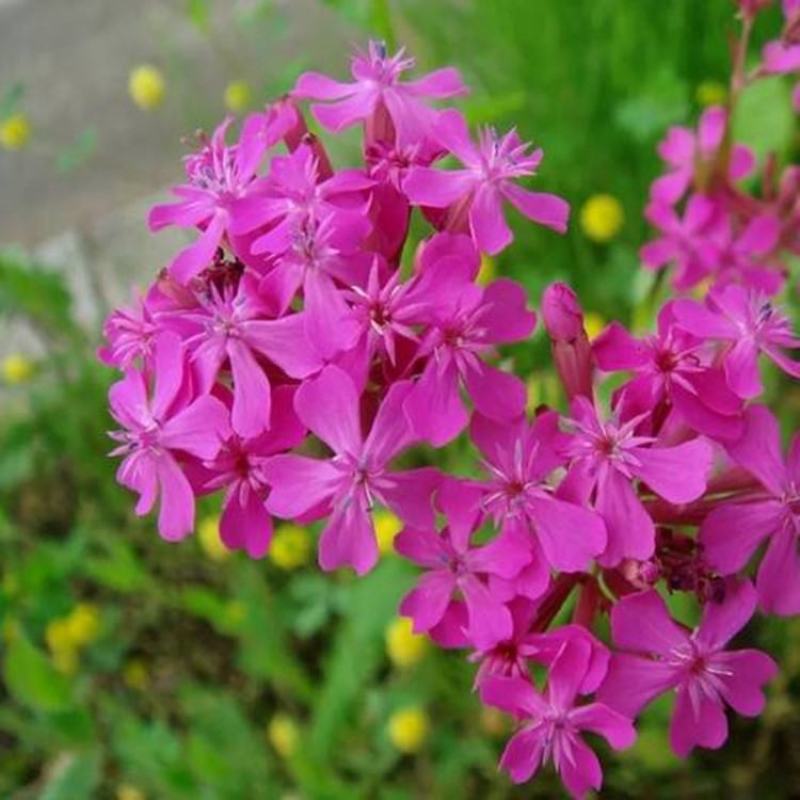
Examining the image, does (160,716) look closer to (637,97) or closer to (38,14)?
Answer: (637,97)

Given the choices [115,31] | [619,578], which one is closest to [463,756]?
[619,578]

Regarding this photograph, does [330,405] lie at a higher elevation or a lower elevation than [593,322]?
higher

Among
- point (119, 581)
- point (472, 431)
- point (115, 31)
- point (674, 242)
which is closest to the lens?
point (472, 431)

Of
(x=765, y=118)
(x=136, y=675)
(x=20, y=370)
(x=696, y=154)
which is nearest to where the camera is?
(x=696, y=154)

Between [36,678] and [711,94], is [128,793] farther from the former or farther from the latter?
[711,94]

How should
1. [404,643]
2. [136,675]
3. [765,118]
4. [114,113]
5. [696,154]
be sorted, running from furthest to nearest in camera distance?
[114,113] < [136,675] < [765,118] < [404,643] < [696,154]

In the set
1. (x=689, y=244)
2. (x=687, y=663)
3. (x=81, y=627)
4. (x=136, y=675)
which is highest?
(x=687, y=663)

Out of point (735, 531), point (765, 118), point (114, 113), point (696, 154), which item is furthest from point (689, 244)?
point (114, 113)
